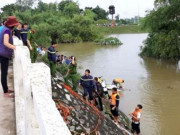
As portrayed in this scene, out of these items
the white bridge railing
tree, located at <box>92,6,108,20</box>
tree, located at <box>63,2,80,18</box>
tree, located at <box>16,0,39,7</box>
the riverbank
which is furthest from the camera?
tree, located at <box>92,6,108,20</box>

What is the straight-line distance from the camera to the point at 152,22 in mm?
26984

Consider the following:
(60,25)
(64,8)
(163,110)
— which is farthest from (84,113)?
(64,8)

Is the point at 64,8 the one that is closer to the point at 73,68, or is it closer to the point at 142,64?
the point at 142,64

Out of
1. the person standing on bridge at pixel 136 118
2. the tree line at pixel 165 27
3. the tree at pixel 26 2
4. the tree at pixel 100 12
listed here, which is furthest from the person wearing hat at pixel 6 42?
the tree at pixel 100 12

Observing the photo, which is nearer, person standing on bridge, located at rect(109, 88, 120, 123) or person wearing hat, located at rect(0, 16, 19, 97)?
person wearing hat, located at rect(0, 16, 19, 97)

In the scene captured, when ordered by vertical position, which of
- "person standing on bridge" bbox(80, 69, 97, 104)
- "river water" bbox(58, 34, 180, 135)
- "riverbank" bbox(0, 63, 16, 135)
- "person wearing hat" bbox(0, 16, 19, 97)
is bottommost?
"river water" bbox(58, 34, 180, 135)

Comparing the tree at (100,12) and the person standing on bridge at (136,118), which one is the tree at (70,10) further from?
the person standing on bridge at (136,118)

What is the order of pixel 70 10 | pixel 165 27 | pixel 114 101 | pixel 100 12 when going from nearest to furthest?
pixel 114 101 → pixel 165 27 → pixel 70 10 → pixel 100 12

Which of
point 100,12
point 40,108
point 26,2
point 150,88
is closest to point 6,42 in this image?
point 40,108

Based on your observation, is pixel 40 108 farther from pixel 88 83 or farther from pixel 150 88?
pixel 150 88

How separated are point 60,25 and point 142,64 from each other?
87.9 feet

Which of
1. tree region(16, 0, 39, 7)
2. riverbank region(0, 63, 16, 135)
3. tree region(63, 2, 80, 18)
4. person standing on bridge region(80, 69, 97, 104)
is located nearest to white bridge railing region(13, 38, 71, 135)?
riverbank region(0, 63, 16, 135)

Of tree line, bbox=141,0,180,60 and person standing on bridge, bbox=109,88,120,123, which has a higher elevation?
tree line, bbox=141,0,180,60

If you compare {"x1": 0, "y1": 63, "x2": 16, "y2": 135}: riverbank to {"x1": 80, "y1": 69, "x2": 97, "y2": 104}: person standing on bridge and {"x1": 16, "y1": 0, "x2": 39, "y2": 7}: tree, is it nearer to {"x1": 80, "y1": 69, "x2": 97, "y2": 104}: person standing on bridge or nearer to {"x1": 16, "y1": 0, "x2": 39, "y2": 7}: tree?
{"x1": 80, "y1": 69, "x2": 97, "y2": 104}: person standing on bridge
